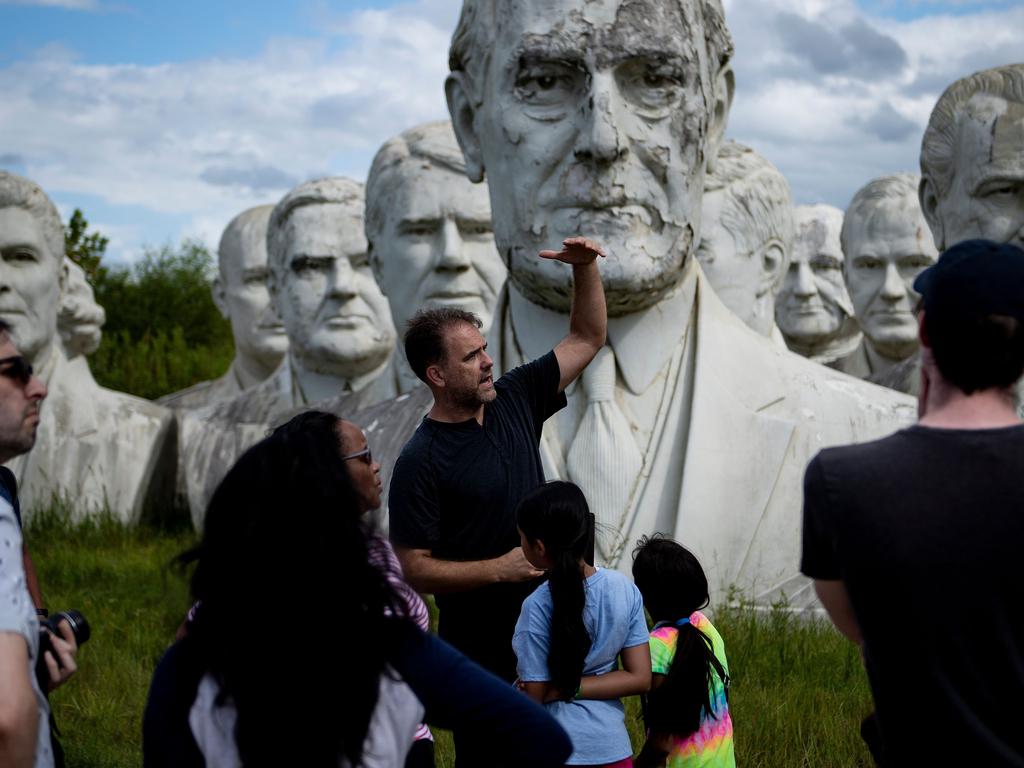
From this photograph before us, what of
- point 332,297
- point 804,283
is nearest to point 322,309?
point 332,297

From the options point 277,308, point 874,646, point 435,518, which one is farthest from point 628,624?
point 277,308

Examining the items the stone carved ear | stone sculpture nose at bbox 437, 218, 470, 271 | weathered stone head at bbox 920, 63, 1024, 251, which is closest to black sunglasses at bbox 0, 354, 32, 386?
weathered stone head at bbox 920, 63, 1024, 251

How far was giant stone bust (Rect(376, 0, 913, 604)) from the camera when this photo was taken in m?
→ 6.27

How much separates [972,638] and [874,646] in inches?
6.6

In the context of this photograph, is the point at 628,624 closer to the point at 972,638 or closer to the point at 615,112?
the point at 972,638

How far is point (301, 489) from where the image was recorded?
2672 millimetres

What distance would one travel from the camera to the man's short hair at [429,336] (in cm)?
413

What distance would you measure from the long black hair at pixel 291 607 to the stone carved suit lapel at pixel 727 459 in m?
3.74

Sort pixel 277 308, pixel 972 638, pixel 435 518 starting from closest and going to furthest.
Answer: pixel 972 638 < pixel 435 518 < pixel 277 308

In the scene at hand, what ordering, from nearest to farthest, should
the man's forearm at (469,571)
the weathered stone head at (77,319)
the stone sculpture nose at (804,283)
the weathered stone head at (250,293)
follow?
1. the man's forearm at (469,571)
2. the weathered stone head at (77,319)
3. the weathered stone head at (250,293)
4. the stone sculpture nose at (804,283)

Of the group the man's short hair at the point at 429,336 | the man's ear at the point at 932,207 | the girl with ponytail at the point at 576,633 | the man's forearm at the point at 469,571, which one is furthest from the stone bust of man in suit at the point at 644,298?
the girl with ponytail at the point at 576,633

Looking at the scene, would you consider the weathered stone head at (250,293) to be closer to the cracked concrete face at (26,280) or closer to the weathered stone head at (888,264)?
the cracked concrete face at (26,280)

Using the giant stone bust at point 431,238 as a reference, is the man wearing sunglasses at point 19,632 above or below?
below

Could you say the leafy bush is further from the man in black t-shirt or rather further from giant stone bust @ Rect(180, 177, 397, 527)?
the man in black t-shirt
